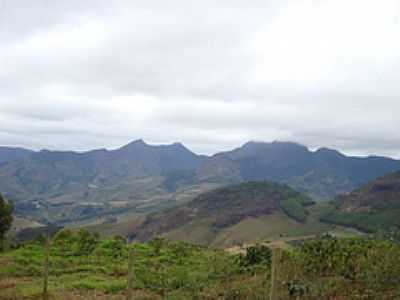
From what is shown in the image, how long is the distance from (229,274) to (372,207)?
6238 inches

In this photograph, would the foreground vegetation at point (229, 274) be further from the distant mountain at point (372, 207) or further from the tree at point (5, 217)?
the distant mountain at point (372, 207)

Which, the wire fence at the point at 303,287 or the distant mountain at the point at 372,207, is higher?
the wire fence at the point at 303,287

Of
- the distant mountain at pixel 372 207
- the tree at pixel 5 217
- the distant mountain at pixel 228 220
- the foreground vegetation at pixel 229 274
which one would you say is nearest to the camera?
the foreground vegetation at pixel 229 274

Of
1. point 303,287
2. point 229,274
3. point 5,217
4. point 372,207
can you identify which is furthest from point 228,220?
point 303,287

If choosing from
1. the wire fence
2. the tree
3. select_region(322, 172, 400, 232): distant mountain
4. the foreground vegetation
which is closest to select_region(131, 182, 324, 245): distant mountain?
select_region(322, 172, 400, 232): distant mountain

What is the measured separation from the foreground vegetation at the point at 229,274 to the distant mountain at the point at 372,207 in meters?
112

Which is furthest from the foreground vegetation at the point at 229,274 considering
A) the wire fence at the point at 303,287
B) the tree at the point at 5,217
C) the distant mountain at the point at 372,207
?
the distant mountain at the point at 372,207

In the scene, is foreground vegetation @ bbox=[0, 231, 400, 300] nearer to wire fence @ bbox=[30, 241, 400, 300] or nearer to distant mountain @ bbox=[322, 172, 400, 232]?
wire fence @ bbox=[30, 241, 400, 300]

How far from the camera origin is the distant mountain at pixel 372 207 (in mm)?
133625

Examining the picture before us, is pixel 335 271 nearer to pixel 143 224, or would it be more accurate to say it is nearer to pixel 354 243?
pixel 354 243

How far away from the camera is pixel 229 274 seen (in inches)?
522

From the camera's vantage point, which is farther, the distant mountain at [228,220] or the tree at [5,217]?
the distant mountain at [228,220]

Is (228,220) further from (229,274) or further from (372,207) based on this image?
(229,274)

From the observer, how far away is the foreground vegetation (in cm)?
1080
